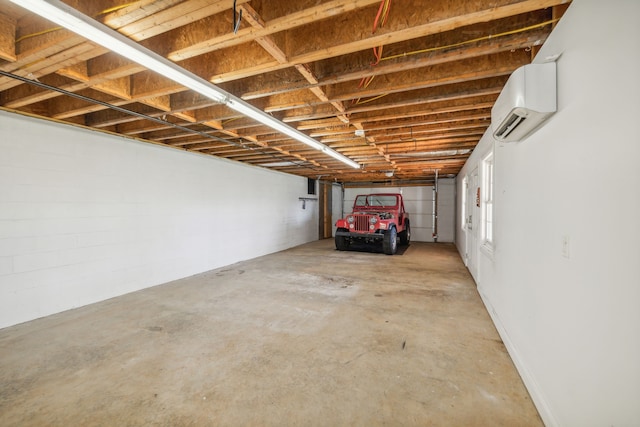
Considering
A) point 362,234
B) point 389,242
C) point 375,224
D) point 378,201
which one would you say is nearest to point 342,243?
point 362,234

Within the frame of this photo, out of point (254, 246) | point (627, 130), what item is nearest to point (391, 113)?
point (627, 130)

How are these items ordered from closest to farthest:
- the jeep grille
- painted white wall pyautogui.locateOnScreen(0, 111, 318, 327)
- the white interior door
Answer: painted white wall pyautogui.locateOnScreen(0, 111, 318, 327)
the white interior door
the jeep grille

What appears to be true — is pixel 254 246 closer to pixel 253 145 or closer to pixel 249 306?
pixel 253 145

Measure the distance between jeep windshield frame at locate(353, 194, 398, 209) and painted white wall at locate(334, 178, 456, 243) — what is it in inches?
82.1

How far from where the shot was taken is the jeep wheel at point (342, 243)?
7729mm

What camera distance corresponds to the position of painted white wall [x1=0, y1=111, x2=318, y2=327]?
10.2 ft

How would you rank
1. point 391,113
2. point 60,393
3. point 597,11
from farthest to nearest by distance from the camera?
point 391,113, point 60,393, point 597,11

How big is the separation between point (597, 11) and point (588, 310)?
4.48ft

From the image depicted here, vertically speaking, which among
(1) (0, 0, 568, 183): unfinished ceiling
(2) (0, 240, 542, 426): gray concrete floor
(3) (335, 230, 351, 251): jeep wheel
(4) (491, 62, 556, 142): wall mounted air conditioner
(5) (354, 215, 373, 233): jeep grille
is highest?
(1) (0, 0, 568, 183): unfinished ceiling

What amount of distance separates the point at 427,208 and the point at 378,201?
2.59 m

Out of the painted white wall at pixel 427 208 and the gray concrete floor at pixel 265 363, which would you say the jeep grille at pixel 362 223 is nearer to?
the gray concrete floor at pixel 265 363

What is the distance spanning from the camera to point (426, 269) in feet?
18.5

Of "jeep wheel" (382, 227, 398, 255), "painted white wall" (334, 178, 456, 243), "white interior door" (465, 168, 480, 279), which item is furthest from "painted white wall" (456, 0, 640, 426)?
"painted white wall" (334, 178, 456, 243)

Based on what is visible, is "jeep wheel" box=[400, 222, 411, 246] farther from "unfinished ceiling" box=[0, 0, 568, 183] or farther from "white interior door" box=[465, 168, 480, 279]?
"unfinished ceiling" box=[0, 0, 568, 183]
